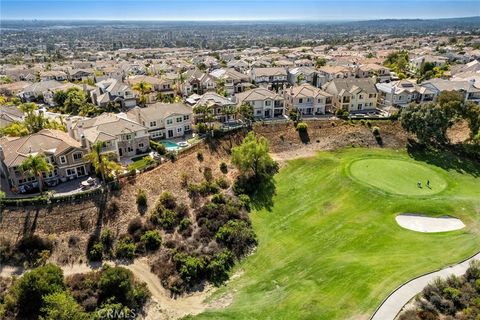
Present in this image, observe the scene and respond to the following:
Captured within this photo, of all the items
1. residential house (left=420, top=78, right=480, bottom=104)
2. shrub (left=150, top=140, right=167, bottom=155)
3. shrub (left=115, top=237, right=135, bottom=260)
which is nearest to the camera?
shrub (left=115, top=237, right=135, bottom=260)

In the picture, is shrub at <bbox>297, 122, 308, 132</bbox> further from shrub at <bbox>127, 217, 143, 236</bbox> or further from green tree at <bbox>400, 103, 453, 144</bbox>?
shrub at <bbox>127, 217, 143, 236</bbox>

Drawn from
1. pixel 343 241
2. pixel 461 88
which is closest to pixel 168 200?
pixel 343 241

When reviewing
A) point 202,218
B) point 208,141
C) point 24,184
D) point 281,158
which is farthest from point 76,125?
point 281,158

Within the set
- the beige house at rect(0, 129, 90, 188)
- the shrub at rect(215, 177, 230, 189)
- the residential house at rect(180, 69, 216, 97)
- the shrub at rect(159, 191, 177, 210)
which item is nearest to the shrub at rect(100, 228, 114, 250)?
the shrub at rect(159, 191, 177, 210)

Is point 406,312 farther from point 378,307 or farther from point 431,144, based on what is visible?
point 431,144

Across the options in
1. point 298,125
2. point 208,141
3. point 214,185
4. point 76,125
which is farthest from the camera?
point 298,125

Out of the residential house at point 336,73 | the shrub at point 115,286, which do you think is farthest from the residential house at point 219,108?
the residential house at point 336,73

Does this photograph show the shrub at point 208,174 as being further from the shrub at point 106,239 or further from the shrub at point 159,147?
the shrub at point 106,239
